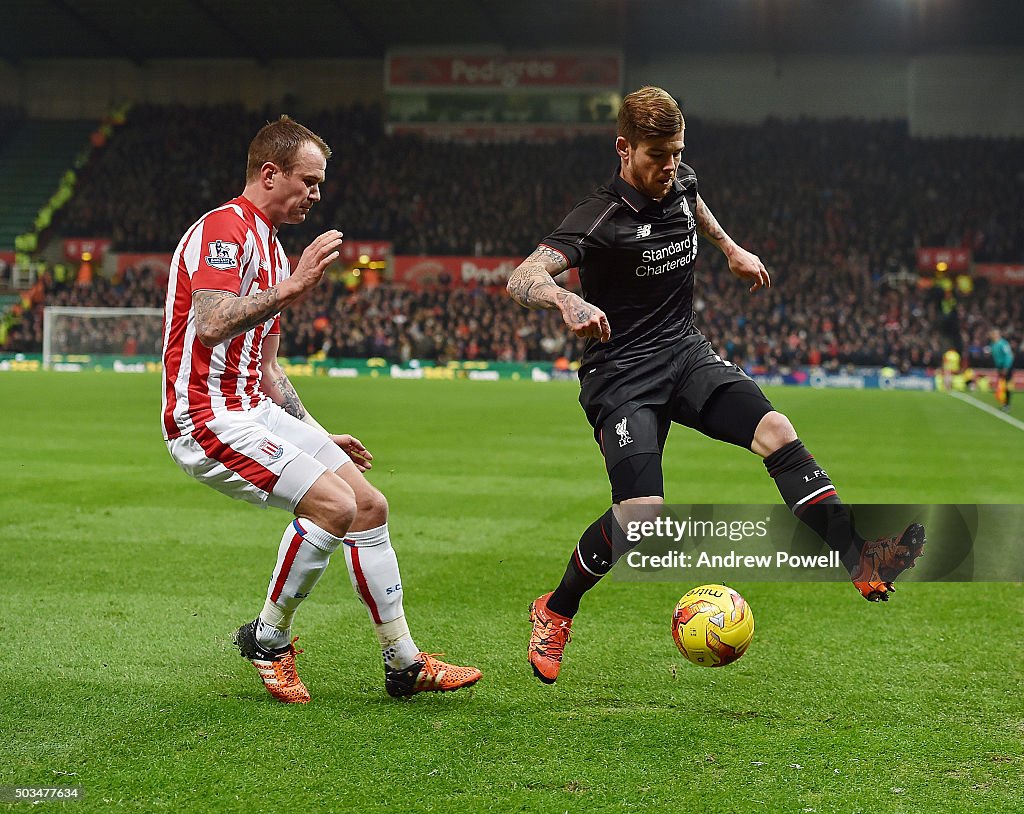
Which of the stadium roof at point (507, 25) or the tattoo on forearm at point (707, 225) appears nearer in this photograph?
the tattoo on forearm at point (707, 225)

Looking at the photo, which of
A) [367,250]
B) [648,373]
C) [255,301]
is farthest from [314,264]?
[367,250]

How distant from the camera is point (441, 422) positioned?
18.4 m

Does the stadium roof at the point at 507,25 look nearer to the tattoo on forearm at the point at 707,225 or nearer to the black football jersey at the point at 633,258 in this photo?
the tattoo on forearm at the point at 707,225

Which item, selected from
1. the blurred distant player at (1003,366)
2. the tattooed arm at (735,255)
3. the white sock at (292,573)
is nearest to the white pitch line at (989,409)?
the blurred distant player at (1003,366)

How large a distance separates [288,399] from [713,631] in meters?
1.99

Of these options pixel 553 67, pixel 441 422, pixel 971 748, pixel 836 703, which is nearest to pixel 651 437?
pixel 836 703

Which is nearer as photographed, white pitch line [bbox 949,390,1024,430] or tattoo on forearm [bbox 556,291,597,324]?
tattoo on forearm [bbox 556,291,597,324]

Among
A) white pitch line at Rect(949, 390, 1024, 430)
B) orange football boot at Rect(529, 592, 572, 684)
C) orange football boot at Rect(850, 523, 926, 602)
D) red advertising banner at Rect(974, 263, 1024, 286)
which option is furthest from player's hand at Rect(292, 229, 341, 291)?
red advertising banner at Rect(974, 263, 1024, 286)

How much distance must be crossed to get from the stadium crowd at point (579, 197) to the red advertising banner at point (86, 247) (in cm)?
46

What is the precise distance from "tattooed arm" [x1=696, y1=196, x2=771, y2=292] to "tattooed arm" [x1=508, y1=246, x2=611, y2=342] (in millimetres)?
876

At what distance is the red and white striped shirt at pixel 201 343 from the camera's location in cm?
437

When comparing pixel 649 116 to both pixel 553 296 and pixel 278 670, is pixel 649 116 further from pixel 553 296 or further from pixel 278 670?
pixel 278 670

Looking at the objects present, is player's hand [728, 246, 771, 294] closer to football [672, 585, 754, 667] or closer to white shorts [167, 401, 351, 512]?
football [672, 585, 754, 667]

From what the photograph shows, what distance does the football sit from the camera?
4.60 m
